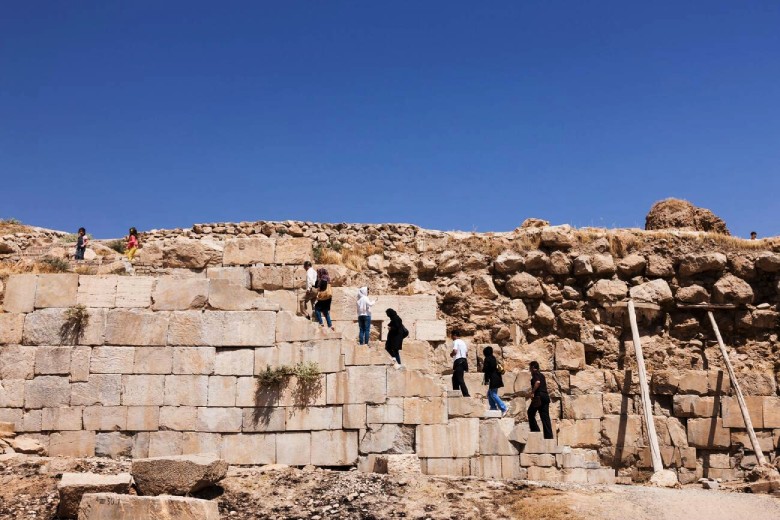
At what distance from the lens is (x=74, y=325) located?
13.1 m

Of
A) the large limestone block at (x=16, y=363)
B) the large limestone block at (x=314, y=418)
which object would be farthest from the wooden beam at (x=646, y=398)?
the large limestone block at (x=16, y=363)

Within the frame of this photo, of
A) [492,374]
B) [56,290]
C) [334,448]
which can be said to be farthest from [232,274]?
[492,374]

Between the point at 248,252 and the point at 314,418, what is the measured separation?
3.58m

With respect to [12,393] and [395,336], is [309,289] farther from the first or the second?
[12,393]

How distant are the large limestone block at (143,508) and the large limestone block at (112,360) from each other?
3.57 m

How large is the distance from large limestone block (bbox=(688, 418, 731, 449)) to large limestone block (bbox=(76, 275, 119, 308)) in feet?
41.3

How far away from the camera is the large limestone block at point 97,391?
1288 centimetres

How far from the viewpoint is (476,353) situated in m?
16.2

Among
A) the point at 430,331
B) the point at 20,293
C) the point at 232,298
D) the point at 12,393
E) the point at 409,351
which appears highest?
the point at 20,293

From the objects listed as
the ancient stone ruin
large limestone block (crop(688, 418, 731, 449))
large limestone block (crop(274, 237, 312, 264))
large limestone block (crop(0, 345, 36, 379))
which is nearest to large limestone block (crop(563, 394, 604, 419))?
the ancient stone ruin

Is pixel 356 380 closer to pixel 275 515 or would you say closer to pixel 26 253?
pixel 275 515

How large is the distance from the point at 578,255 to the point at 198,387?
9.48 m

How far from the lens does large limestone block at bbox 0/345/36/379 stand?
13.0 meters

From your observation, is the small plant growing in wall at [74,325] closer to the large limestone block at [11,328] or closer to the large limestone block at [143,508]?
the large limestone block at [11,328]
